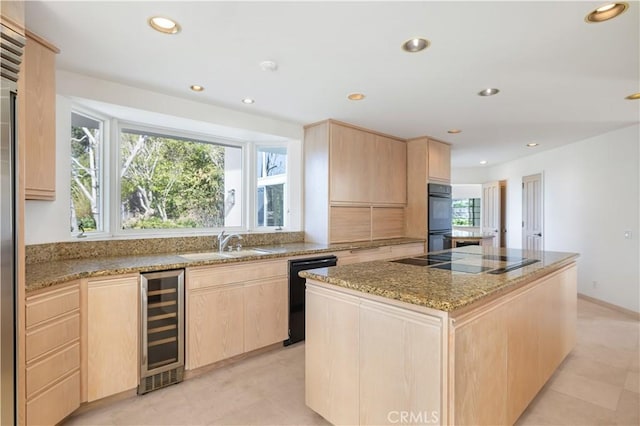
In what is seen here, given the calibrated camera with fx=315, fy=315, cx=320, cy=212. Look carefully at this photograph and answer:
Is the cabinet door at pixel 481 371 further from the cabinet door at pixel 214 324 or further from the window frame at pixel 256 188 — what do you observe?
the window frame at pixel 256 188

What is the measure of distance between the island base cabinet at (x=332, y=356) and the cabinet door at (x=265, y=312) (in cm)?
102

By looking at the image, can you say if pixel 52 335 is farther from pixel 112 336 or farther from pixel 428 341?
pixel 428 341

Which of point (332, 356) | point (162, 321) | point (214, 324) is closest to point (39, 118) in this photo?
point (162, 321)

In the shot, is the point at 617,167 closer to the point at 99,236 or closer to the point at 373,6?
the point at 373,6

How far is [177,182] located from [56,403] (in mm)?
2114

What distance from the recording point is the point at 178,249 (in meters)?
3.07

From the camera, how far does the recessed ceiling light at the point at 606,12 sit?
Answer: 164 cm

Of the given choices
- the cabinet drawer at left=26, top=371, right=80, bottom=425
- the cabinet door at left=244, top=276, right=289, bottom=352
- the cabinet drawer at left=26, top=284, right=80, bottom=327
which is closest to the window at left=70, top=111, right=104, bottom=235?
the cabinet drawer at left=26, top=284, right=80, bottom=327

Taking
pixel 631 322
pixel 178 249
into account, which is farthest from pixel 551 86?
pixel 178 249

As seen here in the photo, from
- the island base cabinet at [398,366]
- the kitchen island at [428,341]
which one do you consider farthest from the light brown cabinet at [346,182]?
the island base cabinet at [398,366]

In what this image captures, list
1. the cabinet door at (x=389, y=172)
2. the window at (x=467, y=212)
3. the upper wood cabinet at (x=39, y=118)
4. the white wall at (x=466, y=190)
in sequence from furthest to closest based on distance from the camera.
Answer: the window at (x=467, y=212), the white wall at (x=466, y=190), the cabinet door at (x=389, y=172), the upper wood cabinet at (x=39, y=118)

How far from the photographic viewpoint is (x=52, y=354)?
1.81 meters

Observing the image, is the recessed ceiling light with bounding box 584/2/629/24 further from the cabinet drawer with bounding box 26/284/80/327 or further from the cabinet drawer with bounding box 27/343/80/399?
the cabinet drawer with bounding box 27/343/80/399

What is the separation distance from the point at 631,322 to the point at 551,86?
3114mm
